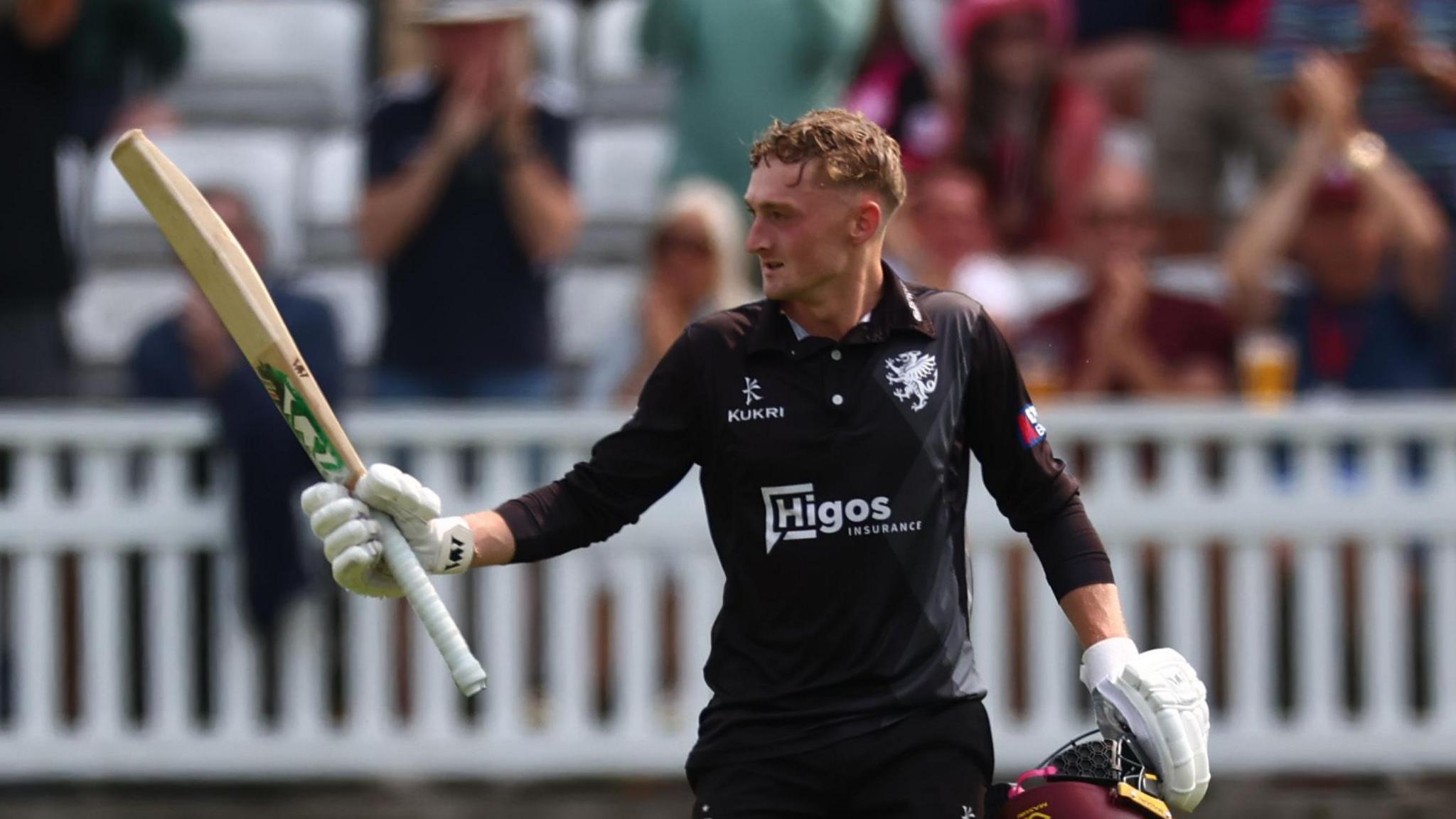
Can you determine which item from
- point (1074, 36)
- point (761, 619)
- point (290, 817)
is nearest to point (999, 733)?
point (290, 817)

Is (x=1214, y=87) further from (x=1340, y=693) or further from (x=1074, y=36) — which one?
(x=1340, y=693)

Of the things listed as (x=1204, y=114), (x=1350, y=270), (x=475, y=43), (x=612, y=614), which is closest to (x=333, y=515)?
(x=612, y=614)

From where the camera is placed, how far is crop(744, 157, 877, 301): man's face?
4.28 m

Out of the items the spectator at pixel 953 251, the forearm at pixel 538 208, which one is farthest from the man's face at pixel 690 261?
the spectator at pixel 953 251

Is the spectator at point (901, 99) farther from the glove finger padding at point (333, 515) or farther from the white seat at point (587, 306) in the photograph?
the glove finger padding at point (333, 515)

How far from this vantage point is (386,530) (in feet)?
13.5

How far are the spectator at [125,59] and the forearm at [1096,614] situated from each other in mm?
5244

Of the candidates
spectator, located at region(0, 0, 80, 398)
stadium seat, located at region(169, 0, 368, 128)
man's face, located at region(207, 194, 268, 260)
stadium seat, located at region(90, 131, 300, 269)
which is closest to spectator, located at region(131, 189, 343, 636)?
man's face, located at region(207, 194, 268, 260)

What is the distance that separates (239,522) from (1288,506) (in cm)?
341

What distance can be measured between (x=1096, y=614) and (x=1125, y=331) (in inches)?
150

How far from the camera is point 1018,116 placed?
27.9 feet

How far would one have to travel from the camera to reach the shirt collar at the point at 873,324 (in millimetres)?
4332

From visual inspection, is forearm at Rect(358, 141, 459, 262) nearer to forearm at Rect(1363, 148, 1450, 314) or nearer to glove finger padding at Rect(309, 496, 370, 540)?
forearm at Rect(1363, 148, 1450, 314)

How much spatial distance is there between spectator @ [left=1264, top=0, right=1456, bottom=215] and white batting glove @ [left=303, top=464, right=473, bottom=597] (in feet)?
17.1
